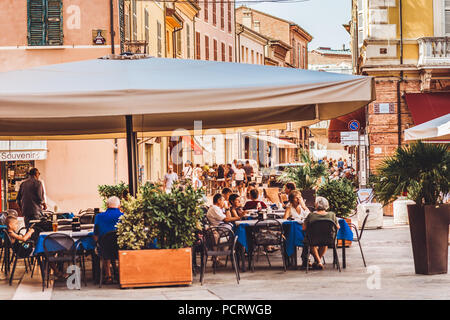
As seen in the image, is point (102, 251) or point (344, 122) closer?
point (102, 251)

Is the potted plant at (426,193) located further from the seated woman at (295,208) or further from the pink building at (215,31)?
the pink building at (215,31)

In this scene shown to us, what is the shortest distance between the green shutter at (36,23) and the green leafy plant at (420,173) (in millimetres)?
15216

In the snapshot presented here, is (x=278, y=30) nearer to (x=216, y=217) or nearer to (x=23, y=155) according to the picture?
(x=23, y=155)

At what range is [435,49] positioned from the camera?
25109 mm

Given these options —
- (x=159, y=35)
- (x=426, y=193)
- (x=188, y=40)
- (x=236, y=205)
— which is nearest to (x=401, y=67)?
(x=236, y=205)

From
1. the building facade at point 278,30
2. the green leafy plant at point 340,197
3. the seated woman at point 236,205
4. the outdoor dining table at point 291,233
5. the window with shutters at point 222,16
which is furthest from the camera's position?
the building facade at point 278,30

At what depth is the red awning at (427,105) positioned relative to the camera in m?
24.7

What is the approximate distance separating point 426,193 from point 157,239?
11.9 feet

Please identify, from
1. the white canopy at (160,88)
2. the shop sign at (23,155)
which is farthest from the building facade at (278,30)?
the white canopy at (160,88)

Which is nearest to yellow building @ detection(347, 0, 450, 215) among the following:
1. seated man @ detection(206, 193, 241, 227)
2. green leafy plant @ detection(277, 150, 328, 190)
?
green leafy plant @ detection(277, 150, 328, 190)
